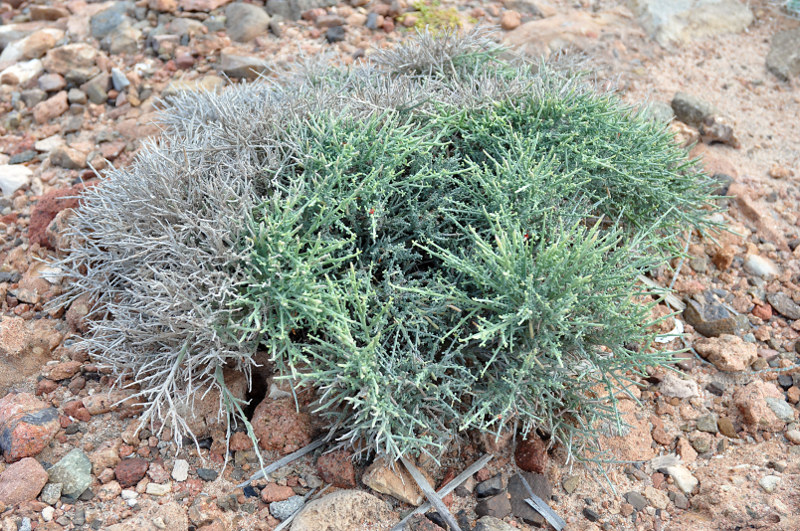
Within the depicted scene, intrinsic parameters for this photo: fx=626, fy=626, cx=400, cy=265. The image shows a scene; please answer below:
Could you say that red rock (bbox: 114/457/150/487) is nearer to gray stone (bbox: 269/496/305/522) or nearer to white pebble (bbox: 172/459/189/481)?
white pebble (bbox: 172/459/189/481)

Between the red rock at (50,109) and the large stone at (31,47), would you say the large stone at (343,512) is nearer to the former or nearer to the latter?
the red rock at (50,109)

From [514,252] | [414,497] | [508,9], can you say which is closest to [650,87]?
[508,9]

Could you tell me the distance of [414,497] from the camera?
7.37 ft

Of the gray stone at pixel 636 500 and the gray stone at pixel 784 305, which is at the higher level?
the gray stone at pixel 784 305

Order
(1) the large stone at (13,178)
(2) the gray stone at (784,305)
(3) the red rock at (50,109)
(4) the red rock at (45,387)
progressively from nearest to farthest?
(4) the red rock at (45,387)
(2) the gray stone at (784,305)
(1) the large stone at (13,178)
(3) the red rock at (50,109)

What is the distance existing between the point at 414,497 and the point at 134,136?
2726 mm

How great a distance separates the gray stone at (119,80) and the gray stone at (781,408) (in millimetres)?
4038

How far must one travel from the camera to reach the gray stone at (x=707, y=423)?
8.45 ft

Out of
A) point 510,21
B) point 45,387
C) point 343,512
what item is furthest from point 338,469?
point 510,21

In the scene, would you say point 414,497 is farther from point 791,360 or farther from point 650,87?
point 650,87

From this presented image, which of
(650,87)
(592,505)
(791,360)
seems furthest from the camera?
(650,87)

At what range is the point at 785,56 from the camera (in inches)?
181

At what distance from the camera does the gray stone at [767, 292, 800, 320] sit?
3061mm

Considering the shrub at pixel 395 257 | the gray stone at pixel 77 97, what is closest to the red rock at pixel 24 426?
the shrub at pixel 395 257
